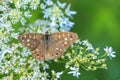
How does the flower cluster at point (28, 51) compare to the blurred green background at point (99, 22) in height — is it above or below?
below

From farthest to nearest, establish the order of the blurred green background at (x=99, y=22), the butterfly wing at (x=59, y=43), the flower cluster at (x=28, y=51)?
the blurred green background at (x=99, y=22) → the flower cluster at (x=28, y=51) → the butterfly wing at (x=59, y=43)

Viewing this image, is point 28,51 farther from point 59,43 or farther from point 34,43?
point 59,43

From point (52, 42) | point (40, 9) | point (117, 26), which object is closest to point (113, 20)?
point (117, 26)

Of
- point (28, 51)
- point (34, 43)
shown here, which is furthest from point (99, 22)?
point (34, 43)

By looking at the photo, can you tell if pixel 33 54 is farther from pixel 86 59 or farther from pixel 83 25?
pixel 83 25

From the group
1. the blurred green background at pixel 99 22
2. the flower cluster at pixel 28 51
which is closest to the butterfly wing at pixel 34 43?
the flower cluster at pixel 28 51

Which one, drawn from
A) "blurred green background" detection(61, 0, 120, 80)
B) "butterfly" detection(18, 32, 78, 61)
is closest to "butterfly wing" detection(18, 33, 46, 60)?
"butterfly" detection(18, 32, 78, 61)

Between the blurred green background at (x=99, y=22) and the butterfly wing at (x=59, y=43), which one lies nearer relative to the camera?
the butterfly wing at (x=59, y=43)

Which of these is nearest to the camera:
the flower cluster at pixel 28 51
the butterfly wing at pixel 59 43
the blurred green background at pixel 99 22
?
the butterfly wing at pixel 59 43

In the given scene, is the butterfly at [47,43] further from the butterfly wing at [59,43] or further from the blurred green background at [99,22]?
the blurred green background at [99,22]
